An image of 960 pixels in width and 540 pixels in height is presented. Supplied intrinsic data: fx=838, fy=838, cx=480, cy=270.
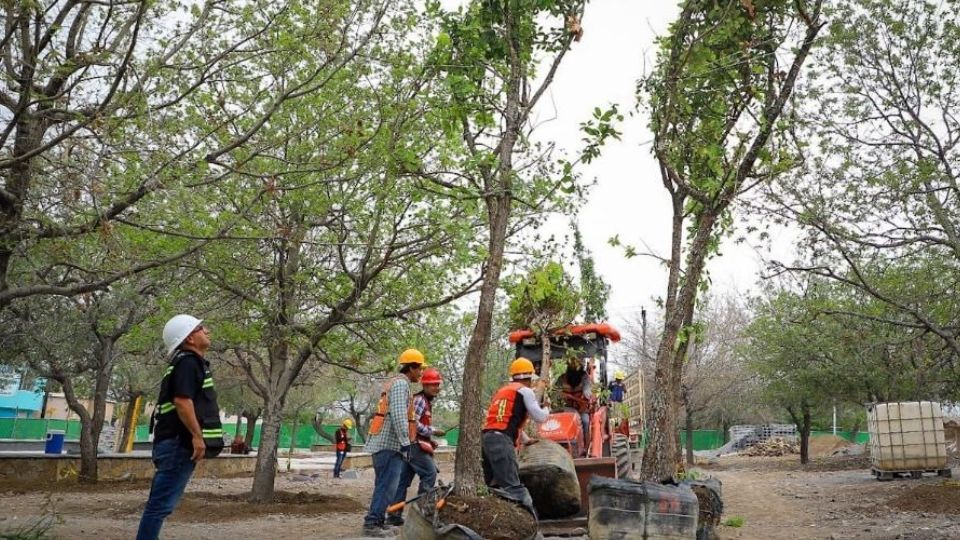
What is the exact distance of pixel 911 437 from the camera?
769 inches

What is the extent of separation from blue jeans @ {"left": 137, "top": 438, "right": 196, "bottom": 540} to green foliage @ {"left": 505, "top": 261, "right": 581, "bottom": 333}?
583cm

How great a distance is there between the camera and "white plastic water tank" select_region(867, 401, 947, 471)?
63.7ft

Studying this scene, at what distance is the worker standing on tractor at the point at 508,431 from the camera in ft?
25.6

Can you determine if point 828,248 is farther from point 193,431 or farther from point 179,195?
point 193,431

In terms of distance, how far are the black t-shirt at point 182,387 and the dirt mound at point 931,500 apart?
1135 cm

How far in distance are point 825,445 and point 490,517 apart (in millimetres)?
42121

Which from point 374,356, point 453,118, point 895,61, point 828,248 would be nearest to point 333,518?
point 374,356

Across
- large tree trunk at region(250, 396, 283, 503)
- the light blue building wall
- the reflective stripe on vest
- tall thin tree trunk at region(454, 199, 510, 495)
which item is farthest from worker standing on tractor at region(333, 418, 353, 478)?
the light blue building wall

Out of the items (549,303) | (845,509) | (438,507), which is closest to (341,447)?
(549,303)

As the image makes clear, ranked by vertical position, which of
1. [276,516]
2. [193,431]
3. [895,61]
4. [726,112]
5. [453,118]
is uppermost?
[895,61]

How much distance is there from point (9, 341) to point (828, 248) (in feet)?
50.7

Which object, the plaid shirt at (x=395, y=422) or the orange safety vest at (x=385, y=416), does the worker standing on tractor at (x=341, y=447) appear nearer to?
the orange safety vest at (x=385, y=416)

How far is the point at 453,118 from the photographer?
7.92m

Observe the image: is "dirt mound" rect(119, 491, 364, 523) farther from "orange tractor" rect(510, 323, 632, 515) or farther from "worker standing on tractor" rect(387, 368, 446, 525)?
"orange tractor" rect(510, 323, 632, 515)
